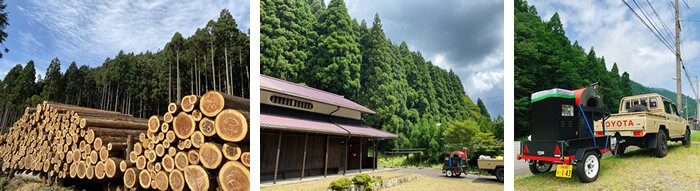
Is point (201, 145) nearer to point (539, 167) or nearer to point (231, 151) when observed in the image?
point (231, 151)

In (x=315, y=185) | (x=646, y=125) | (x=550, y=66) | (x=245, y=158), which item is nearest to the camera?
(x=245, y=158)

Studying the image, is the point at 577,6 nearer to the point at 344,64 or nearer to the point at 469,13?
the point at 469,13

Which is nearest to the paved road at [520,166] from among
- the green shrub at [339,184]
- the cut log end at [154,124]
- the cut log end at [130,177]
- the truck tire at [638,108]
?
the truck tire at [638,108]

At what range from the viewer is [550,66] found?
4.69 metres

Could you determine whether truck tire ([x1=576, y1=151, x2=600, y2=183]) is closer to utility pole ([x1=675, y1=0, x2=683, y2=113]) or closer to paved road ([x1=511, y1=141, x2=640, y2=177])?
paved road ([x1=511, y1=141, x2=640, y2=177])

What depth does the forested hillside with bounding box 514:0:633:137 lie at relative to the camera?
4203 mm

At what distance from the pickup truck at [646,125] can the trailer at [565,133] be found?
313 mm

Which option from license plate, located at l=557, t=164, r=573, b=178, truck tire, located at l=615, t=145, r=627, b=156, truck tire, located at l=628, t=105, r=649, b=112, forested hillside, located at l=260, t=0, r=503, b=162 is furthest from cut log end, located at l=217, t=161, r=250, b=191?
truck tire, located at l=628, t=105, r=649, b=112

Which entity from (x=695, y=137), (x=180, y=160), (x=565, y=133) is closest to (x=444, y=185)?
(x=565, y=133)

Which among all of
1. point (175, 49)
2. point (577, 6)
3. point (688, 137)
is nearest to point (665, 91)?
point (688, 137)

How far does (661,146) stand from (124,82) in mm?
12551

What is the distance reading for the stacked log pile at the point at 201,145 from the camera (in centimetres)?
309

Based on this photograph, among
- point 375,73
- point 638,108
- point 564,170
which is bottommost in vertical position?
point 564,170

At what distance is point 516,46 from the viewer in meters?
4.87
